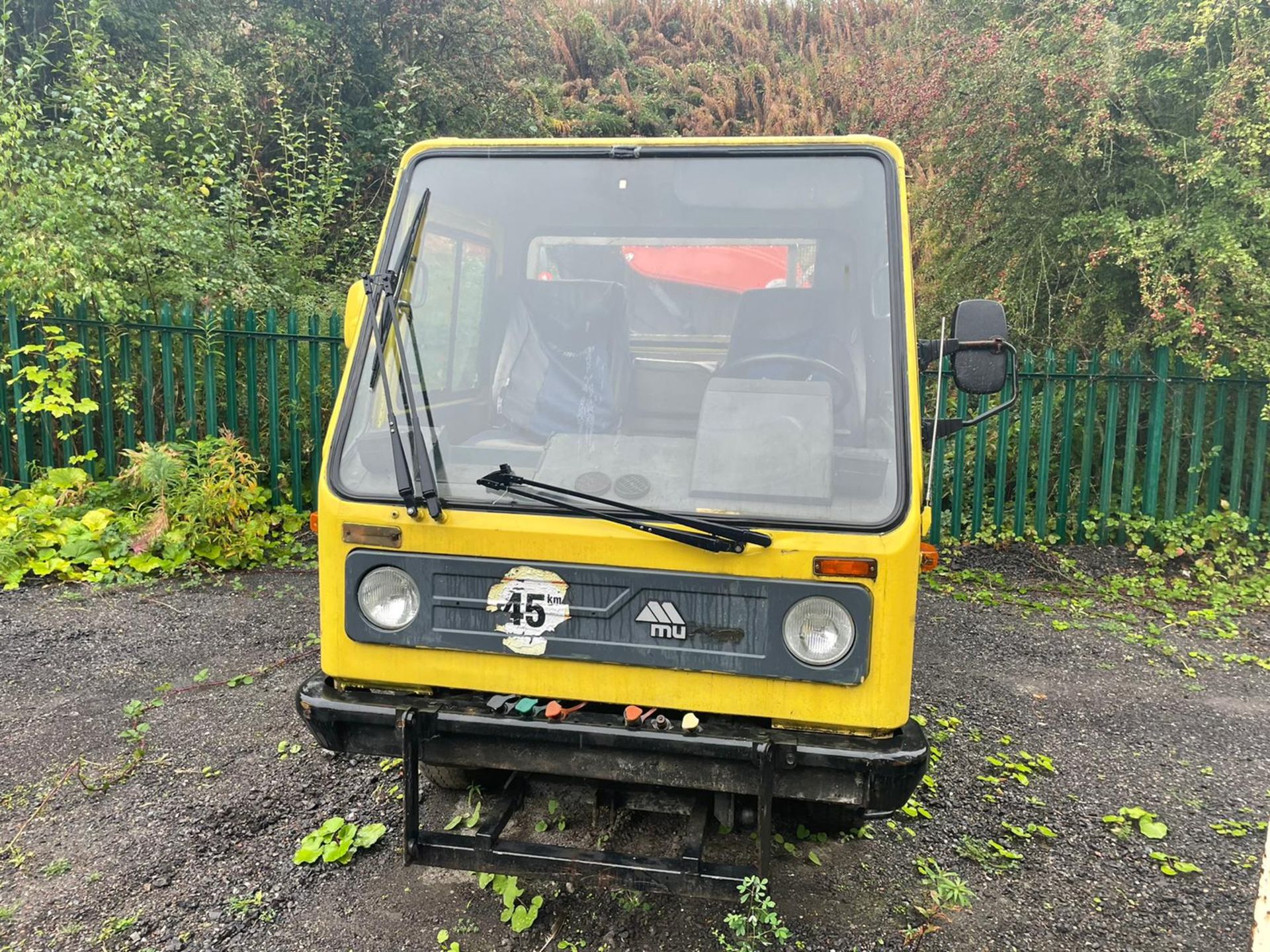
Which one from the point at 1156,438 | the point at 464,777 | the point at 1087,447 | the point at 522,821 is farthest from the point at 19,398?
the point at 1156,438

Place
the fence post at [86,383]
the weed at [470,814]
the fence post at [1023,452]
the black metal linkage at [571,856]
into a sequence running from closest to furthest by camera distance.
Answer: the black metal linkage at [571,856], the weed at [470,814], the fence post at [86,383], the fence post at [1023,452]

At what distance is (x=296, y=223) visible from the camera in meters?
8.37

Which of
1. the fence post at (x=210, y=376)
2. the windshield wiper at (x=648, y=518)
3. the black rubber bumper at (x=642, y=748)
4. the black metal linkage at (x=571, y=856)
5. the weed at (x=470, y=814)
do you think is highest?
the fence post at (x=210, y=376)

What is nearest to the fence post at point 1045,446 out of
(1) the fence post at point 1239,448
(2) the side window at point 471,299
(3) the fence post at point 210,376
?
(1) the fence post at point 1239,448

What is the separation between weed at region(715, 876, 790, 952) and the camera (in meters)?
2.60

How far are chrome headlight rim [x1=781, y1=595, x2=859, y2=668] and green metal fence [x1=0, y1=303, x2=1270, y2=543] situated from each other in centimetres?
478

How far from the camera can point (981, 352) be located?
104 inches

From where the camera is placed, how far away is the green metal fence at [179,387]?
680cm

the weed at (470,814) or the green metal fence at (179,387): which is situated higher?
the green metal fence at (179,387)

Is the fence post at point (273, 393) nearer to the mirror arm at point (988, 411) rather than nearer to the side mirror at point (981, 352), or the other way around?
the mirror arm at point (988, 411)

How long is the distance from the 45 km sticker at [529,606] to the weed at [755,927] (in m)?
0.93

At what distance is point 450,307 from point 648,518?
3.96ft

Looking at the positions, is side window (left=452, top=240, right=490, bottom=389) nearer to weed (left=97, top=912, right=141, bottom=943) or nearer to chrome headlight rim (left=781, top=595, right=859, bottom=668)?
chrome headlight rim (left=781, top=595, right=859, bottom=668)

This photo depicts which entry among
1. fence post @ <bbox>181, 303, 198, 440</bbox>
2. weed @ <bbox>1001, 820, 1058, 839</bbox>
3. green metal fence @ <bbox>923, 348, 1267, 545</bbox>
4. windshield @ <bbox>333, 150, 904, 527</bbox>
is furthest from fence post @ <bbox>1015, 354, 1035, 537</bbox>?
fence post @ <bbox>181, 303, 198, 440</bbox>
